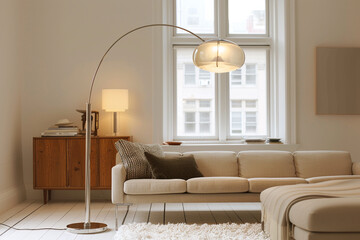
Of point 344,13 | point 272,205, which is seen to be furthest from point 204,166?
point 344,13

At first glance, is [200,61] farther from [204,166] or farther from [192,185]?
[204,166]

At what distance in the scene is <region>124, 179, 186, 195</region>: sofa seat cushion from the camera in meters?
5.04

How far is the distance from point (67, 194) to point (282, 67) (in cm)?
347

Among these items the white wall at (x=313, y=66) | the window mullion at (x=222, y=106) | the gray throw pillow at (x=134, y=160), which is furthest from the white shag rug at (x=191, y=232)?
the white wall at (x=313, y=66)

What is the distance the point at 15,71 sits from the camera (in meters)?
6.56

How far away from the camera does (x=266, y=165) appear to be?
5793mm

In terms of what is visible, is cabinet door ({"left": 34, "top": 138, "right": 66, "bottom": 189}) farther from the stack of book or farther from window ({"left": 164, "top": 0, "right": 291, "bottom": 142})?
window ({"left": 164, "top": 0, "right": 291, "bottom": 142})

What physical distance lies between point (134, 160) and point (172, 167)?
0.42 meters

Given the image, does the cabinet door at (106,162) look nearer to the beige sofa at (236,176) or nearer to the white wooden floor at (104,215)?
the white wooden floor at (104,215)

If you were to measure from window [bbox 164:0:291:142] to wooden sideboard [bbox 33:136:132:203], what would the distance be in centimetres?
119

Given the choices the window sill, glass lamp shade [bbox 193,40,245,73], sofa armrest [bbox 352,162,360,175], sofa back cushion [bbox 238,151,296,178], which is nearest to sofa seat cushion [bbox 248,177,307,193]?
sofa back cushion [bbox 238,151,296,178]

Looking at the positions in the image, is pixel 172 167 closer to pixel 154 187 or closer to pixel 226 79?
pixel 154 187

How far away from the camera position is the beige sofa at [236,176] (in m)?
5.07

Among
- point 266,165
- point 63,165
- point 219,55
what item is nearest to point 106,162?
point 63,165
